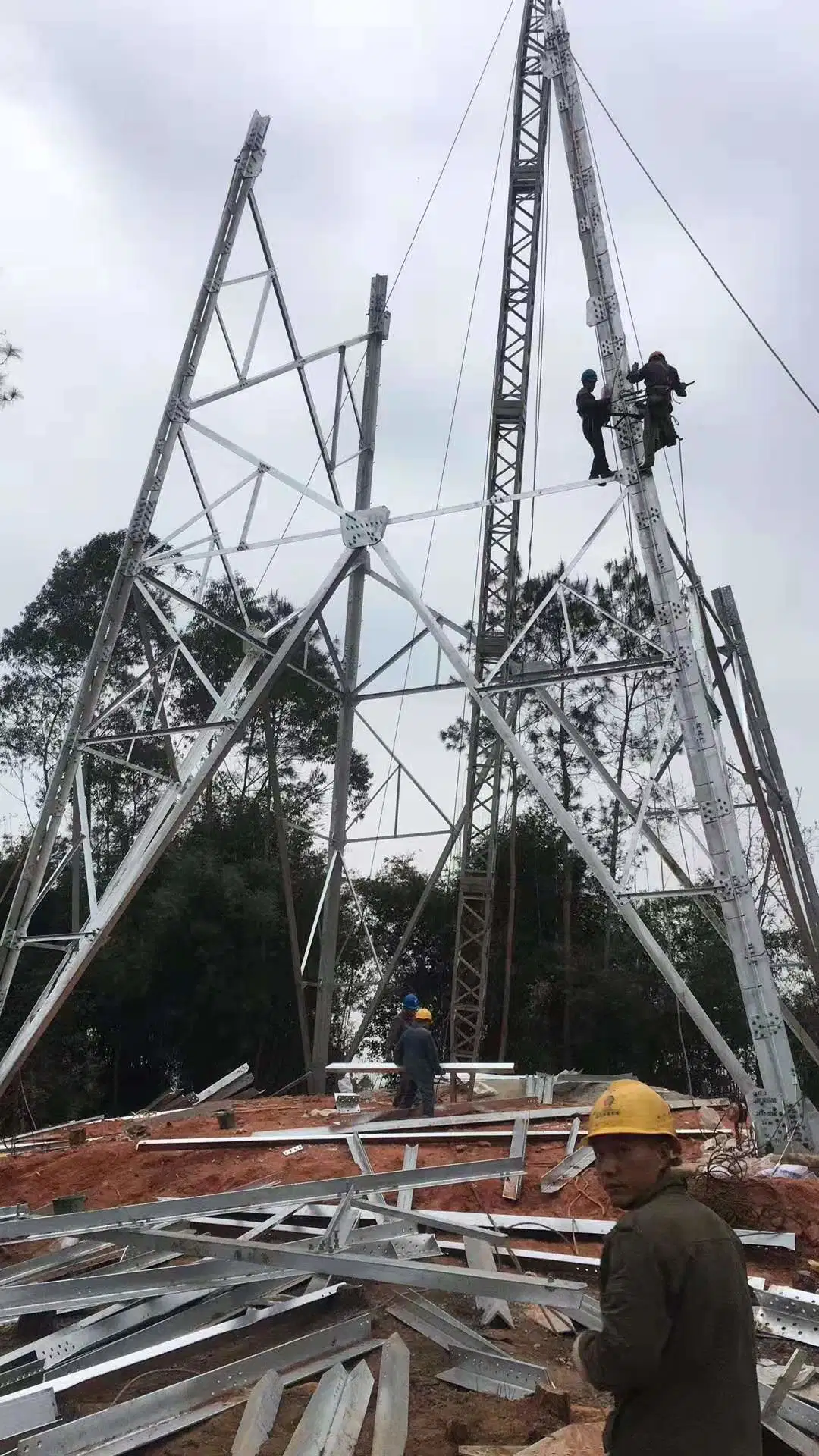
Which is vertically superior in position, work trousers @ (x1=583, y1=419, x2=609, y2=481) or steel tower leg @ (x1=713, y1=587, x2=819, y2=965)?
work trousers @ (x1=583, y1=419, x2=609, y2=481)

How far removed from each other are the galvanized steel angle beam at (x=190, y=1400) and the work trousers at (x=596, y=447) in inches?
339

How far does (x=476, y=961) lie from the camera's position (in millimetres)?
29094

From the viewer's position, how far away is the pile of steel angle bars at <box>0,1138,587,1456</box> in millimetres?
4793

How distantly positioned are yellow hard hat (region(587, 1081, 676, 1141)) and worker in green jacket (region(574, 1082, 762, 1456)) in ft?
0.58

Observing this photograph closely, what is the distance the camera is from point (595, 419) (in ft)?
38.4

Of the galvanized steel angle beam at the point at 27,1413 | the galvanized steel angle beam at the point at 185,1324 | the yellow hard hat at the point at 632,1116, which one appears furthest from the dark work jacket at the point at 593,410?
the galvanized steel angle beam at the point at 27,1413

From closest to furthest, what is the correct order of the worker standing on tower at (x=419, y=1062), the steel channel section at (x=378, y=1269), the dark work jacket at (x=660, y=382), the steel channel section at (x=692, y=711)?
the steel channel section at (x=378, y=1269), the steel channel section at (x=692, y=711), the dark work jacket at (x=660, y=382), the worker standing on tower at (x=419, y=1062)

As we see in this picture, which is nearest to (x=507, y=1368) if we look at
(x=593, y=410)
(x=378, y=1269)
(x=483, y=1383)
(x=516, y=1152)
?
(x=483, y=1383)

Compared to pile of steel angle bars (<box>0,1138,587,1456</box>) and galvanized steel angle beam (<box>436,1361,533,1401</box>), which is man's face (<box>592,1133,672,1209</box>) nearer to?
pile of steel angle bars (<box>0,1138,587,1456</box>)

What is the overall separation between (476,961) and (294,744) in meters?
10.8

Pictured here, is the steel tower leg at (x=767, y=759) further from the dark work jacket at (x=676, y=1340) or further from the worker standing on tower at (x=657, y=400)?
the dark work jacket at (x=676, y=1340)

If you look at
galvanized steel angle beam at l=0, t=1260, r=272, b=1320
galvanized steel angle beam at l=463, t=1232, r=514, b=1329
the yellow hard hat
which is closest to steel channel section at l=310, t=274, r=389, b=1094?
galvanized steel angle beam at l=463, t=1232, r=514, b=1329

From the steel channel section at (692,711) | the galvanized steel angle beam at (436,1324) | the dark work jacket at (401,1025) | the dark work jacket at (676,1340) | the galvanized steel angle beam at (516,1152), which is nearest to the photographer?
the dark work jacket at (676,1340)

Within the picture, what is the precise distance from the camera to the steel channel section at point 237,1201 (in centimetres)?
720
